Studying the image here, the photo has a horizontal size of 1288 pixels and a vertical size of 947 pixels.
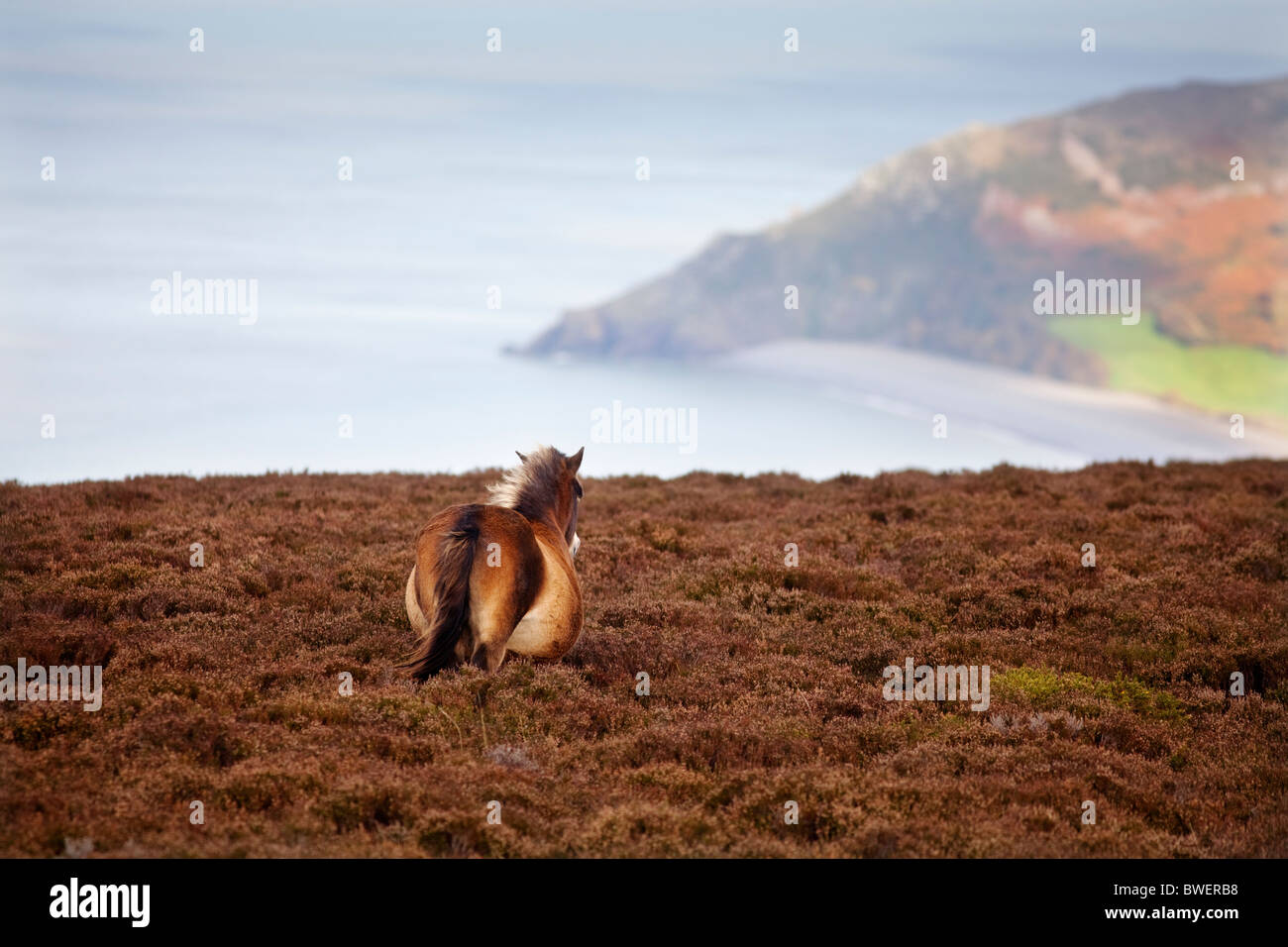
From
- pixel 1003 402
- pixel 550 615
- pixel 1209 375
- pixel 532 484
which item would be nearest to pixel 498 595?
pixel 550 615

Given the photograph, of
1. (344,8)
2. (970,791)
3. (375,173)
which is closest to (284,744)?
(970,791)

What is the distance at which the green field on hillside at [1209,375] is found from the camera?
103m

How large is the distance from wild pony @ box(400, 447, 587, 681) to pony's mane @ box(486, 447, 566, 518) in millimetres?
73

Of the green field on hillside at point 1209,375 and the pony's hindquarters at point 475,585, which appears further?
the green field on hillside at point 1209,375

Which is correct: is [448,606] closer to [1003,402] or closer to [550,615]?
[550,615]

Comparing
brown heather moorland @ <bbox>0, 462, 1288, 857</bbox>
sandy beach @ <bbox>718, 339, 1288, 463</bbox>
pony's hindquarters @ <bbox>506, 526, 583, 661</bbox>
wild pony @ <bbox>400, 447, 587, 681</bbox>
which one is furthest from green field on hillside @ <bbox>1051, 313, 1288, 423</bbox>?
wild pony @ <bbox>400, 447, 587, 681</bbox>

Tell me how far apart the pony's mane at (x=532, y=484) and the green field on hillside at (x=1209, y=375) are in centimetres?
10174

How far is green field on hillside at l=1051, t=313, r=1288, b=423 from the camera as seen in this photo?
103 metres

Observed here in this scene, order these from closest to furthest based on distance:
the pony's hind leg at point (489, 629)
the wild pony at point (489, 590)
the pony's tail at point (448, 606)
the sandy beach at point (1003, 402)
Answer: the pony's tail at point (448, 606) → the wild pony at point (489, 590) → the pony's hind leg at point (489, 629) → the sandy beach at point (1003, 402)

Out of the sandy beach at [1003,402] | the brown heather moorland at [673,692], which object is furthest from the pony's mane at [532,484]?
the sandy beach at [1003,402]

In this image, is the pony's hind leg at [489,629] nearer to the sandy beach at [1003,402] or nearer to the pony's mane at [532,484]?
the pony's mane at [532,484]

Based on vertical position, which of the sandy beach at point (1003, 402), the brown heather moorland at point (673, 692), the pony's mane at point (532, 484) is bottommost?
the brown heather moorland at point (673, 692)

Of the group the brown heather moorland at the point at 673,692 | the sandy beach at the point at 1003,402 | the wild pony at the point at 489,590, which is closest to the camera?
the brown heather moorland at the point at 673,692
